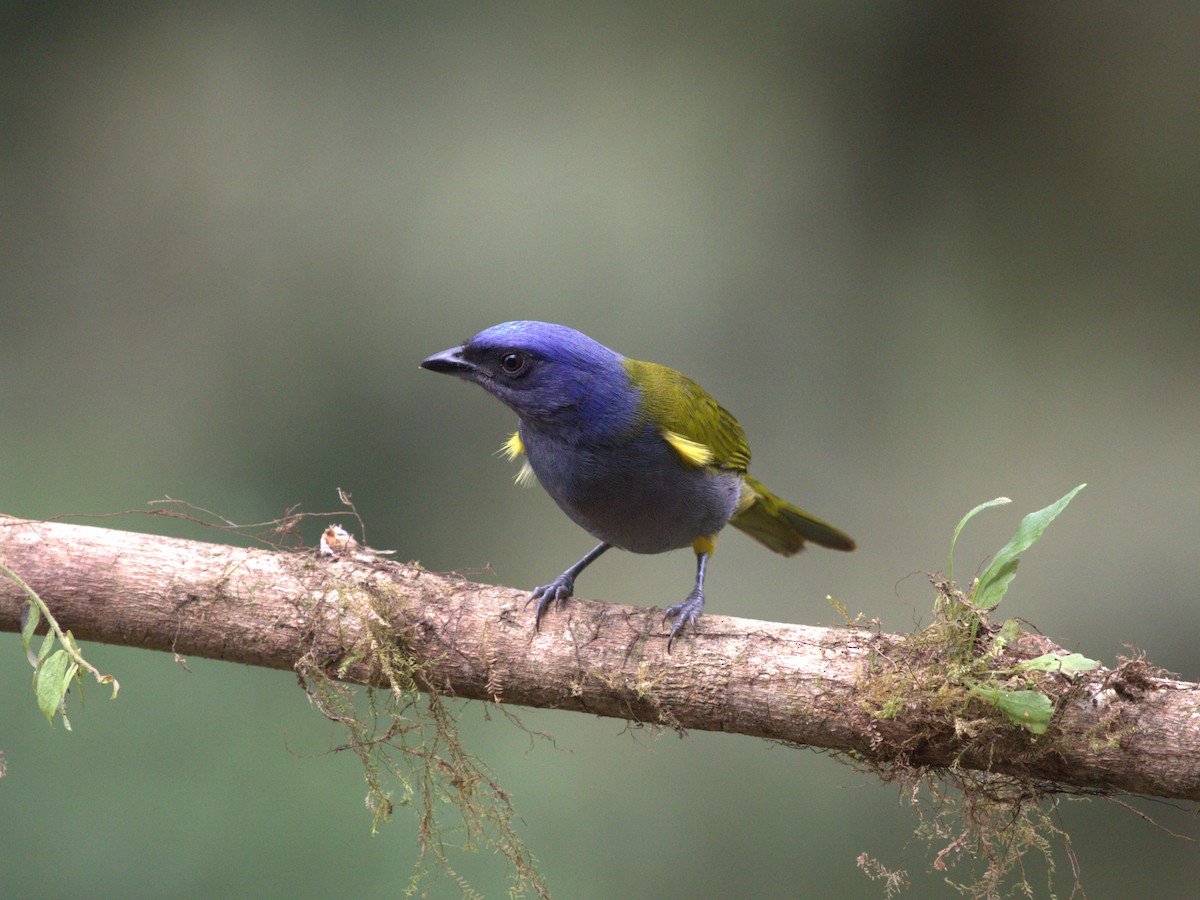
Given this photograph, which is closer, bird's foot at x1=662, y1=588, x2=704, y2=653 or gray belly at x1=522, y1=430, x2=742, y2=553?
bird's foot at x1=662, y1=588, x2=704, y2=653

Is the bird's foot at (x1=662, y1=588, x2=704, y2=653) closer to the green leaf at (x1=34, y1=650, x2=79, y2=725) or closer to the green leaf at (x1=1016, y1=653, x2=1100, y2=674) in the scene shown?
the green leaf at (x1=1016, y1=653, x2=1100, y2=674)

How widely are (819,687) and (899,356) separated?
3441mm

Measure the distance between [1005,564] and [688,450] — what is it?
1.07 metres

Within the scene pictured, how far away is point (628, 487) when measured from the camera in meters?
2.96

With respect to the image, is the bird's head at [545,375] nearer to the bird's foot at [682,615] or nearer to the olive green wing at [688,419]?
the olive green wing at [688,419]

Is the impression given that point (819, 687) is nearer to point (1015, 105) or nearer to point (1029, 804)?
point (1029, 804)

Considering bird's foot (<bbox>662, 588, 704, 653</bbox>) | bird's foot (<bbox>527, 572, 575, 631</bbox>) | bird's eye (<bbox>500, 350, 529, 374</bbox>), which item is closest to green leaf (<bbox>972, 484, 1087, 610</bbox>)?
bird's foot (<bbox>662, 588, 704, 653</bbox>)

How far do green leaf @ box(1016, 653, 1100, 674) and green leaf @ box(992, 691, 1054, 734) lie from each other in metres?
0.05

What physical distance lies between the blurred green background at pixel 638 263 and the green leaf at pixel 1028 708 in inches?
119

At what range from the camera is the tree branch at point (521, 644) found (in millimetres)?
2109

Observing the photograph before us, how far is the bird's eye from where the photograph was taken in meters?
2.96

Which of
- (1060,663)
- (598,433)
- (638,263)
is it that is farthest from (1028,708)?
(638,263)

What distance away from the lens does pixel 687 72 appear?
534 centimetres

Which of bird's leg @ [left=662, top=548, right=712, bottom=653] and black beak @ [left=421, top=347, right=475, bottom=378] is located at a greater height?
black beak @ [left=421, top=347, right=475, bottom=378]
